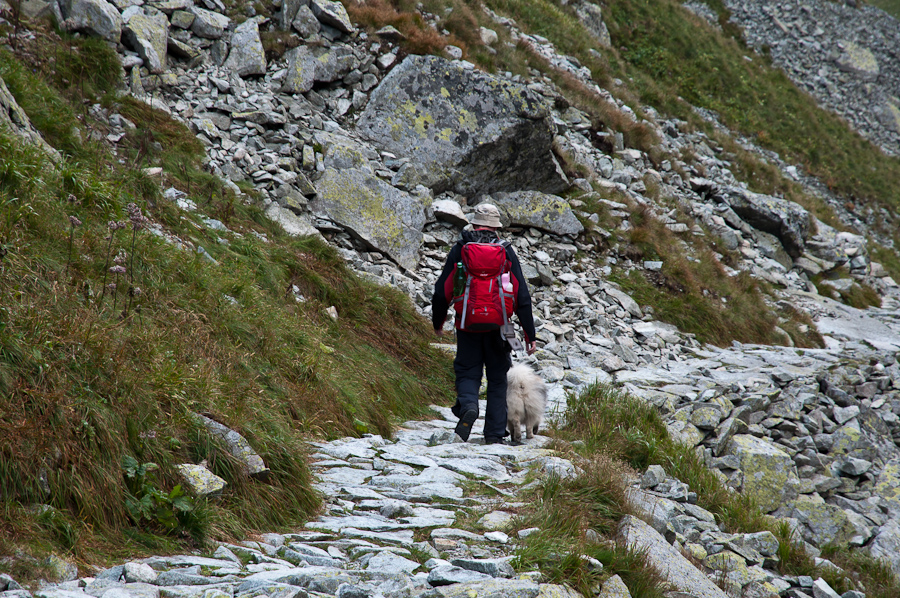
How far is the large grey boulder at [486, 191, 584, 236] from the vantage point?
14.6m

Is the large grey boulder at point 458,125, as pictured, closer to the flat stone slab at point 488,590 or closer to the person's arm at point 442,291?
the person's arm at point 442,291

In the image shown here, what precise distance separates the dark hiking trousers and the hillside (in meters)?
0.62

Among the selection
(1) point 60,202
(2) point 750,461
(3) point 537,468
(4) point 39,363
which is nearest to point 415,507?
(3) point 537,468

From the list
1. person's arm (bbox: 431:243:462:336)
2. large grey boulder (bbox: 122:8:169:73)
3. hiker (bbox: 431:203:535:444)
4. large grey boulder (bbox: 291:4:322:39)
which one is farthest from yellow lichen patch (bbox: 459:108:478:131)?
person's arm (bbox: 431:243:462:336)

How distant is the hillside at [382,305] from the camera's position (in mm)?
3795

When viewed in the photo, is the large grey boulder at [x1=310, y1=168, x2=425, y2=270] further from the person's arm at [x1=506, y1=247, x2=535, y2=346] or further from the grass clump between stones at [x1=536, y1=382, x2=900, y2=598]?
the person's arm at [x1=506, y1=247, x2=535, y2=346]

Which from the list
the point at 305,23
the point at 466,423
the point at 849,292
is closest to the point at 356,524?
the point at 466,423

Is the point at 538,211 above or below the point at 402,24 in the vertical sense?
below

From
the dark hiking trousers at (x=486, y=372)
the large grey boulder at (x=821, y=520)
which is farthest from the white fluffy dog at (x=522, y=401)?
the large grey boulder at (x=821, y=520)

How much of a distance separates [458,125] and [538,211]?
9.19 feet

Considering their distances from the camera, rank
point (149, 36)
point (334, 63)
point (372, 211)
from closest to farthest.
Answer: point (149, 36)
point (372, 211)
point (334, 63)

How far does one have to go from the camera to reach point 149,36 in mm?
12172

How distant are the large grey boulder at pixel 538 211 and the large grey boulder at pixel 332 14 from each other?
5.65 meters

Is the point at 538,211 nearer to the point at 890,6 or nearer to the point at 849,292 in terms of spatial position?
the point at 849,292
